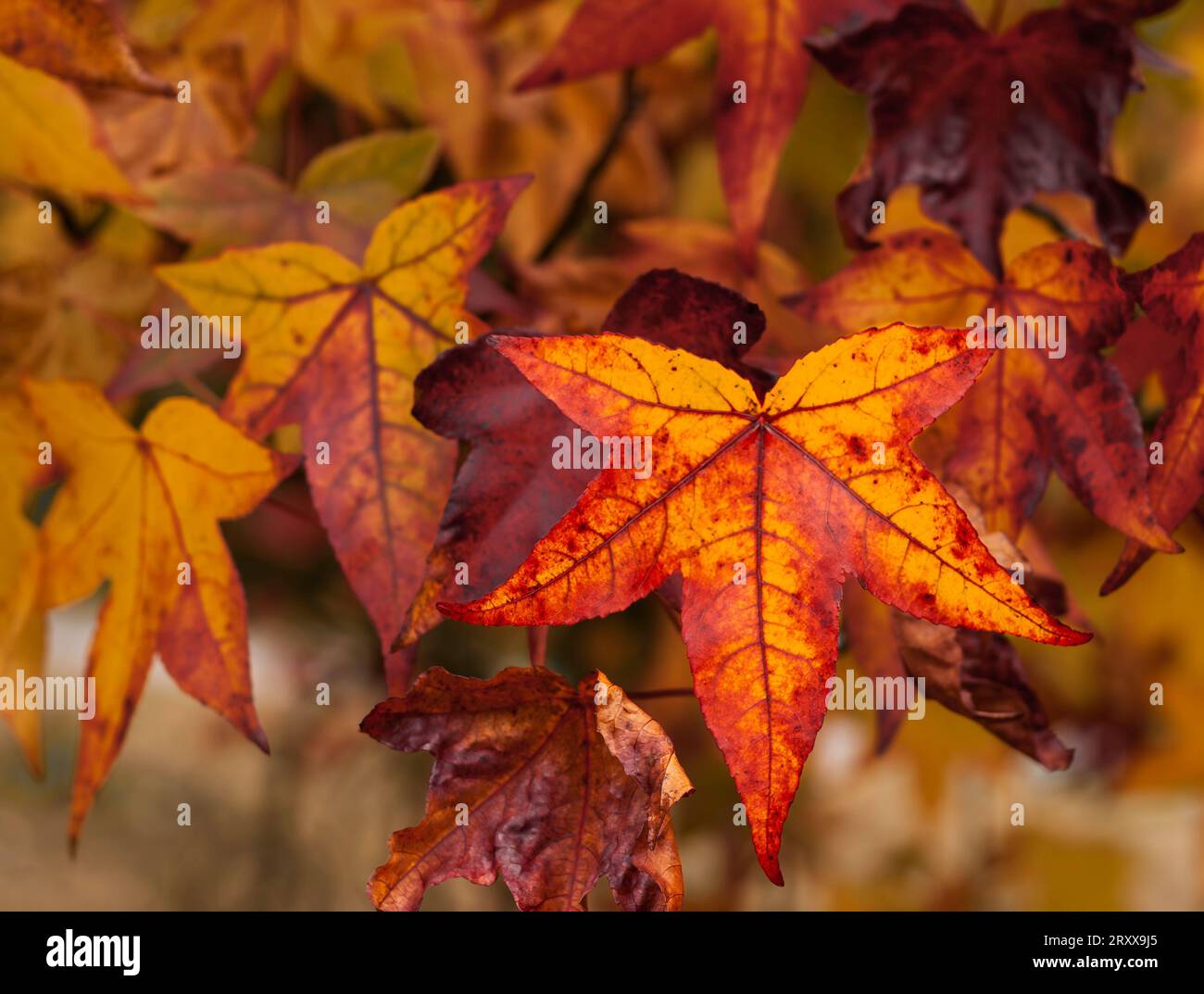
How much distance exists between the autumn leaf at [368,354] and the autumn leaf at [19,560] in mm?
131

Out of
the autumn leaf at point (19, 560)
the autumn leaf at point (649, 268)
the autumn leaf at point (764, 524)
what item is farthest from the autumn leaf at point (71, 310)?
the autumn leaf at point (764, 524)

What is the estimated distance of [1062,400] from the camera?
381mm

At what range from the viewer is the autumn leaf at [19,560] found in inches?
19.1

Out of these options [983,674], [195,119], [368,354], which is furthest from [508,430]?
[195,119]

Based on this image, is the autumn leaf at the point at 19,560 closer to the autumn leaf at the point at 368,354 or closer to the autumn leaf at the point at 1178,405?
the autumn leaf at the point at 368,354

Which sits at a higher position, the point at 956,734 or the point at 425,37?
the point at 425,37

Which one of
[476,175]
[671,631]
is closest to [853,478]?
[476,175]

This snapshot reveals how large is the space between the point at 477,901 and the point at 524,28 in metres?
1.02

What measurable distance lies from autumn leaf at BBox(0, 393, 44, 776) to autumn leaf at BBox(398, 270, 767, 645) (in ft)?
0.76

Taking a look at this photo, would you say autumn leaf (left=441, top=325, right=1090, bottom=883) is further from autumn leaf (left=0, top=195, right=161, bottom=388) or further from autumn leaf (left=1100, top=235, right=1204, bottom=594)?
autumn leaf (left=0, top=195, right=161, bottom=388)

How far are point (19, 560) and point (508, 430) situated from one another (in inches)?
10.6

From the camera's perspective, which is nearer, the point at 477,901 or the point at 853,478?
the point at 853,478

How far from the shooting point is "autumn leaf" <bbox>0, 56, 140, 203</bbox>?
0.45 metres

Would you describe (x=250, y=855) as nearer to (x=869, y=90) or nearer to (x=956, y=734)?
(x=956, y=734)
